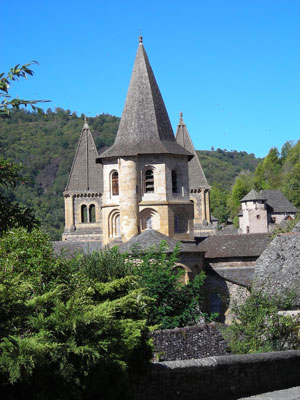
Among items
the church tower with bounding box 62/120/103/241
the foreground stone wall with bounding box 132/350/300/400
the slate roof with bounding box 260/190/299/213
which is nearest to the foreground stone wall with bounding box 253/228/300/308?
the foreground stone wall with bounding box 132/350/300/400

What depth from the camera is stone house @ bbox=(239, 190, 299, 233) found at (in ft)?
264

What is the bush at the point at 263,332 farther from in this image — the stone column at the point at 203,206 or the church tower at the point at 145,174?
the stone column at the point at 203,206

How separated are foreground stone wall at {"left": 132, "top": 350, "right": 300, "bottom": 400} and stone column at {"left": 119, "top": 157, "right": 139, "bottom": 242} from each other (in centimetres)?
2351

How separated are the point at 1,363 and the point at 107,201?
31.6 m

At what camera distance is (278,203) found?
84938 millimetres

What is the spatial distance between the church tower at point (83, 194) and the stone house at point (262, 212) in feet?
84.1

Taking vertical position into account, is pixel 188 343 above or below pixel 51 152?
below

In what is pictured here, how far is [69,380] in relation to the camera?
11.6m

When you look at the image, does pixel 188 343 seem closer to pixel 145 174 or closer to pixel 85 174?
pixel 145 174

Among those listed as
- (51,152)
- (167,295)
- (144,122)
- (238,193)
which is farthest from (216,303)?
(51,152)

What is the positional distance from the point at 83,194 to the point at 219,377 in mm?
44678

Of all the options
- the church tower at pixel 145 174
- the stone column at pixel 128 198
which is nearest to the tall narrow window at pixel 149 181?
the church tower at pixel 145 174

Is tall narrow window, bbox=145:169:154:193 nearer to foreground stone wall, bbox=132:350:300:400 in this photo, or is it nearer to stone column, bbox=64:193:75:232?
stone column, bbox=64:193:75:232

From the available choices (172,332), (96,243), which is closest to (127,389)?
(172,332)
